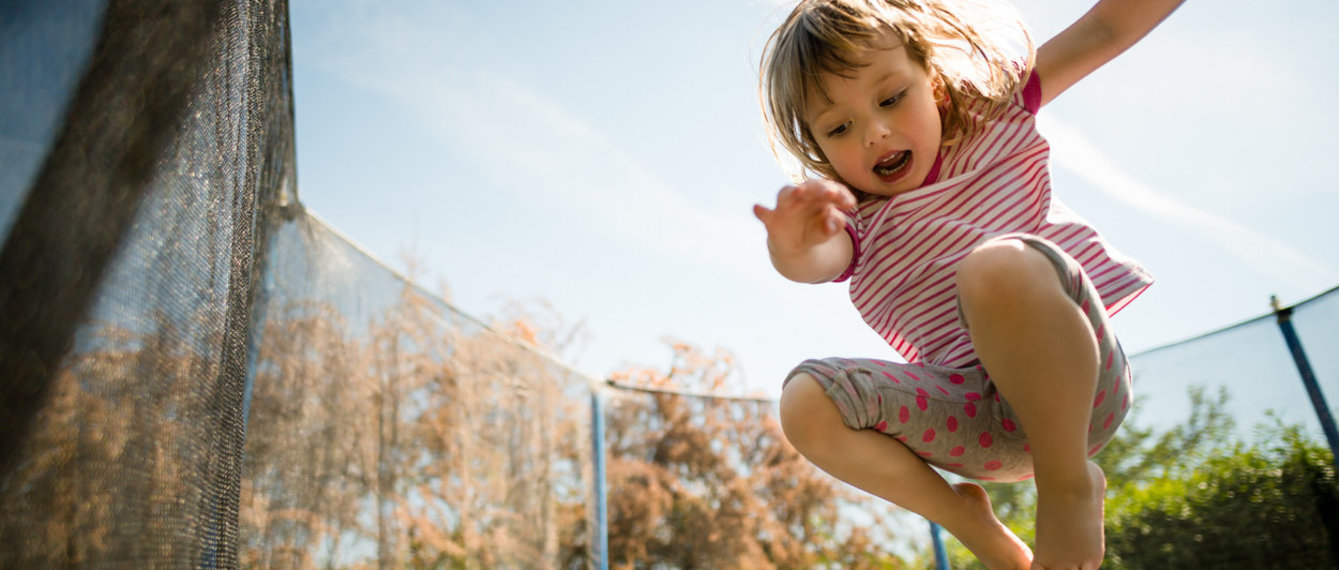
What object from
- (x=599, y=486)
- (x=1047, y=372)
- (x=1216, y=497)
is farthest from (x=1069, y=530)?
(x=599, y=486)

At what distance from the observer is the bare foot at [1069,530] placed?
894 mm

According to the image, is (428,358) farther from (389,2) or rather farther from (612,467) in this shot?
(389,2)

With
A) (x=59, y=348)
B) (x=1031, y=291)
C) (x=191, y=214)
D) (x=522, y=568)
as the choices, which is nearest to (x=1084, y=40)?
Answer: (x=1031, y=291)

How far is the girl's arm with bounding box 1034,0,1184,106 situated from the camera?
4.13ft

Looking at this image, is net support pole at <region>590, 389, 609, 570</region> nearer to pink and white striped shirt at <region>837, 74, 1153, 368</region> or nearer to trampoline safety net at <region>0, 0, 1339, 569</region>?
trampoline safety net at <region>0, 0, 1339, 569</region>

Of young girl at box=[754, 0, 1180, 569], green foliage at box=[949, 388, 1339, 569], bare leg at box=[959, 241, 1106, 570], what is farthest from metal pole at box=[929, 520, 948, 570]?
bare leg at box=[959, 241, 1106, 570]

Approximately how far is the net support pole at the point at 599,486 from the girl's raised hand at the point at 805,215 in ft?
8.80

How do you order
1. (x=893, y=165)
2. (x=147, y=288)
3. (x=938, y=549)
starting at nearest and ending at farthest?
1. (x=147, y=288)
2. (x=893, y=165)
3. (x=938, y=549)

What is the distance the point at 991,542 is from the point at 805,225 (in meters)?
0.53

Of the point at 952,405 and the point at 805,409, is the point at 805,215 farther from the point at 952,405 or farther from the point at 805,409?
the point at 952,405

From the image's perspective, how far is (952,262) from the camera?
3.84ft

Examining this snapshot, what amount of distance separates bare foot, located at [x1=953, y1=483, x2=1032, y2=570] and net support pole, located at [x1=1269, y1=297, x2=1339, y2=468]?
2.28m

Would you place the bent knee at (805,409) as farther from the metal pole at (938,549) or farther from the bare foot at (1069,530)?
the metal pole at (938,549)

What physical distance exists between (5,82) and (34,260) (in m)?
0.11
